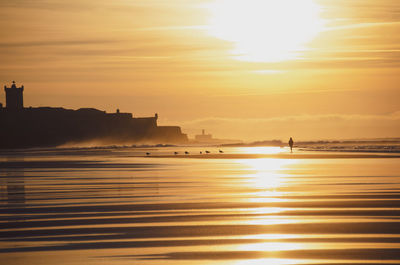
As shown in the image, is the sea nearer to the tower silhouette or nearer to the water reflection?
the water reflection

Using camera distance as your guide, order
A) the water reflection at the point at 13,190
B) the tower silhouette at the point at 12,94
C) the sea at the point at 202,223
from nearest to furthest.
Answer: the sea at the point at 202,223
the water reflection at the point at 13,190
the tower silhouette at the point at 12,94

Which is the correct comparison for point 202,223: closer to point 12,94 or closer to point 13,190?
point 13,190

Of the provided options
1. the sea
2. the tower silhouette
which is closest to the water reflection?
the sea

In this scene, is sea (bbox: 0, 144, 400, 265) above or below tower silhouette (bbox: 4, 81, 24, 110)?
below

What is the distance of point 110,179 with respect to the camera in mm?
31891

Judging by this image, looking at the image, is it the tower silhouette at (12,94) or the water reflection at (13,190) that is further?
the tower silhouette at (12,94)

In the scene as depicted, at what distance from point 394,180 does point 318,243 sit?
52.5 ft

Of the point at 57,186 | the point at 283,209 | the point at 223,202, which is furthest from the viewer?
the point at 57,186

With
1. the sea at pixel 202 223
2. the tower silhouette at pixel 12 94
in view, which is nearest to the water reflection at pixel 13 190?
the sea at pixel 202 223

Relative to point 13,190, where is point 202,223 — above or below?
below

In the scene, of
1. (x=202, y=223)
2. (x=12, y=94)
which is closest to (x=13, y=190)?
(x=202, y=223)

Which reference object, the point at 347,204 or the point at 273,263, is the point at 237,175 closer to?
the point at 347,204

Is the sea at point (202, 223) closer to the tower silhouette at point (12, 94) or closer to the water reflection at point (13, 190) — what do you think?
the water reflection at point (13, 190)

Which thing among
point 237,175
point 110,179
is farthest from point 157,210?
point 237,175
